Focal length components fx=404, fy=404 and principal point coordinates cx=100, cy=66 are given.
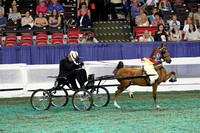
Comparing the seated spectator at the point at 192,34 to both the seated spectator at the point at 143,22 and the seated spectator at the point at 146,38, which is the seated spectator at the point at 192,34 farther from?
the seated spectator at the point at 143,22

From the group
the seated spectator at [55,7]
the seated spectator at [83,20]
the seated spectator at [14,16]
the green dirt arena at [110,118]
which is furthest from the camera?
the seated spectator at [55,7]

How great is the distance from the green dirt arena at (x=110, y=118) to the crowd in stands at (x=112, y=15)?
6023 millimetres

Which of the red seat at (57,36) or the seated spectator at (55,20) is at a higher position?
the seated spectator at (55,20)

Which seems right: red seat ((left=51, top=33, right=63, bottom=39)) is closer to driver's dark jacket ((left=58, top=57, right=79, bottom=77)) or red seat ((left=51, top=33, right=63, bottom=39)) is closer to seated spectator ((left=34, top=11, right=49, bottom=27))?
seated spectator ((left=34, top=11, right=49, bottom=27))

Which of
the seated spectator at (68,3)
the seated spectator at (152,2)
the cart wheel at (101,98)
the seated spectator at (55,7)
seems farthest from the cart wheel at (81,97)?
the seated spectator at (152,2)

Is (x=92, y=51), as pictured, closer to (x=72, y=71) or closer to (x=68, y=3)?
(x=72, y=71)

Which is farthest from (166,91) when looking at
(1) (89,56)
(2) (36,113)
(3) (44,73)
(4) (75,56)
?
(2) (36,113)

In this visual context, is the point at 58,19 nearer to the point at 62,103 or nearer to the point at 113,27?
the point at 113,27

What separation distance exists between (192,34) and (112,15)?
20.1 ft

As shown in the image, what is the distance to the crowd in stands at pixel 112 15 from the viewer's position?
61.4 ft

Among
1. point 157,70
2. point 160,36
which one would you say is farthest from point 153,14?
point 157,70

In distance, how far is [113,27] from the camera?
2109 cm

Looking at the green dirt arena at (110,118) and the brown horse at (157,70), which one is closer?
the green dirt arena at (110,118)

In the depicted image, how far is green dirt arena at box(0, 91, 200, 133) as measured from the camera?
830 centimetres
